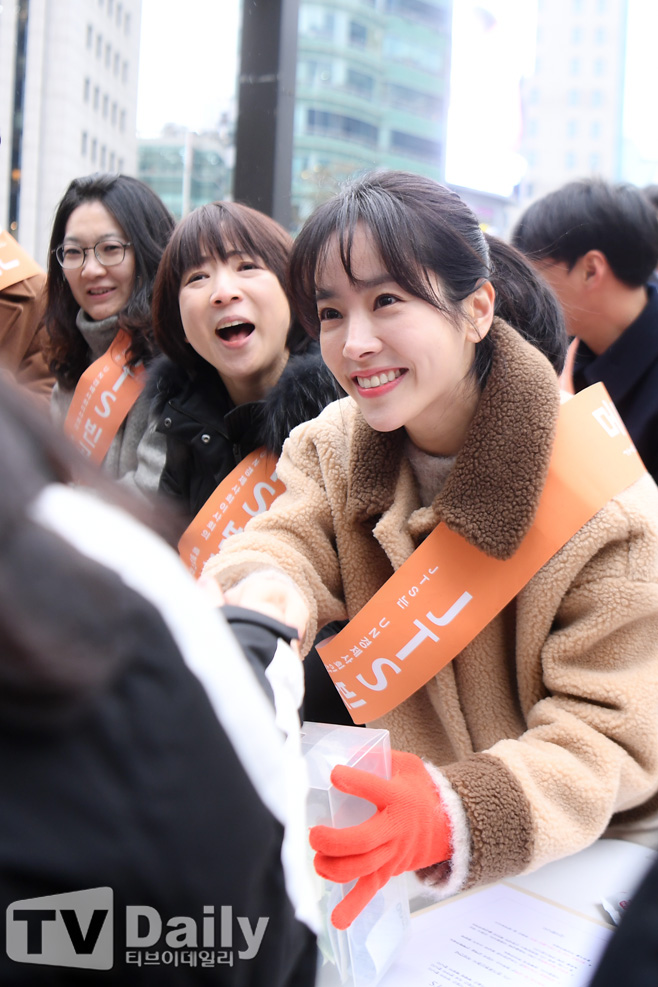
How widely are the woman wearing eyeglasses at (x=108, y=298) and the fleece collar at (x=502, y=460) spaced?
1308 millimetres

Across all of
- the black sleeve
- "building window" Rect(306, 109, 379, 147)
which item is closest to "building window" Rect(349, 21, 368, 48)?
"building window" Rect(306, 109, 379, 147)

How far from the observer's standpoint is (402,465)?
1.50 meters


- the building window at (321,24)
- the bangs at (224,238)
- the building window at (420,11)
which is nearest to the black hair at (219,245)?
the bangs at (224,238)

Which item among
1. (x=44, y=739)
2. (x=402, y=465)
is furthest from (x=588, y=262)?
(x=44, y=739)

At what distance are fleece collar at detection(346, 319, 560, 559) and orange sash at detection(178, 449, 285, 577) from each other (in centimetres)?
54

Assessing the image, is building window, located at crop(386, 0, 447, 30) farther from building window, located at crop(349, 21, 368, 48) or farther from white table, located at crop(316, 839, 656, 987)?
white table, located at crop(316, 839, 656, 987)

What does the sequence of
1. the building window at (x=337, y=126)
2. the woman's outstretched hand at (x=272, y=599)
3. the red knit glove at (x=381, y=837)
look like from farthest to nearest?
the building window at (x=337, y=126) < the woman's outstretched hand at (x=272, y=599) < the red knit glove at (x=381, y=837)

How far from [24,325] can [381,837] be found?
2.61 metres

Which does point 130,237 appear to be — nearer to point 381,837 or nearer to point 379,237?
point 379,237

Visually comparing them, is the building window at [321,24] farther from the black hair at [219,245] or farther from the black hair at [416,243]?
the black hair at [416,243]

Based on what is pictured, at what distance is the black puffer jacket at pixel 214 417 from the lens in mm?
1885

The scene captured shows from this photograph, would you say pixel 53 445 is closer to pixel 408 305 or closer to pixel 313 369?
pixel 408 305

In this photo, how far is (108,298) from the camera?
2.68 metres

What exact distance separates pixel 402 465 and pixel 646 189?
7.89ft
